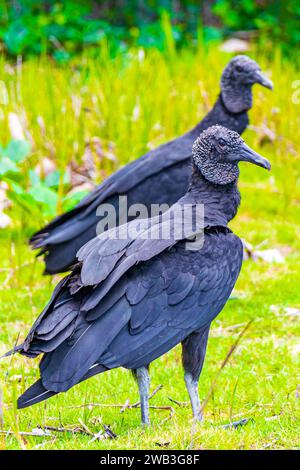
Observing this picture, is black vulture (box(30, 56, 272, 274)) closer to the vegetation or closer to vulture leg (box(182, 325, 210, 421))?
vulture leg (box(182, 325, 210, 421))

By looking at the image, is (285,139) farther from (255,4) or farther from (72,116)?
(255,4)

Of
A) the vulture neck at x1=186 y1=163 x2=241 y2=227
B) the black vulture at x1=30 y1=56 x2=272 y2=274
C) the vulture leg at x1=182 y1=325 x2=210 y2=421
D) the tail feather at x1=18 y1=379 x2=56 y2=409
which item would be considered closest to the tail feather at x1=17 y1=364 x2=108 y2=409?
the tail feather at x1=18 y1=379 x2=56 y2=409

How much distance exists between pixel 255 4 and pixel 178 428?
921 cm

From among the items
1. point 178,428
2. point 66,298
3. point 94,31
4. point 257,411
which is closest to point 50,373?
point 66,298

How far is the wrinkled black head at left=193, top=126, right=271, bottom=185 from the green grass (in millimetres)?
886

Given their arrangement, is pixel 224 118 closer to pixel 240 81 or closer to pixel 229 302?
pixel 240 81

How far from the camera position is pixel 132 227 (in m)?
3.39

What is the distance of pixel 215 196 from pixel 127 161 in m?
2.95

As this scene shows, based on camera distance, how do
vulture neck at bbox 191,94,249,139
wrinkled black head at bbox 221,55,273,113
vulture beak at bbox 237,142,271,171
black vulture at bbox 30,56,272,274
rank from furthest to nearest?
1. wrinkled black head at bbox 221,55,273,113
2. vulture neck at bbox 191,94,249,139
3. black vulture at bbox 30,56,272,274
4. vulture beak at bbox 237,142,271,171

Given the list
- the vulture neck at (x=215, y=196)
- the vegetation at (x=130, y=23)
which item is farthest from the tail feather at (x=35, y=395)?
the vegetation at (x=130, y=23)

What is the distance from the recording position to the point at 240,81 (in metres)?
5.46

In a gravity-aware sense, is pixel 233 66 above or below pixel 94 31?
above

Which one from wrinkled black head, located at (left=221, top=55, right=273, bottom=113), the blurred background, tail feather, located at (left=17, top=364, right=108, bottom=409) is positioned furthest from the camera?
wrinkled black head, located at (left=221, top=55, right=273, bottom=113)

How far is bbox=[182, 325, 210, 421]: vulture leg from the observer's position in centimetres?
332
